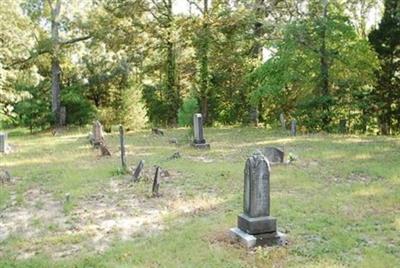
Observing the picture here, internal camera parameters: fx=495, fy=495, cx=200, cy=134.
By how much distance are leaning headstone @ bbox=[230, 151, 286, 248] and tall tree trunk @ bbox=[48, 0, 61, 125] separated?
23.3 m

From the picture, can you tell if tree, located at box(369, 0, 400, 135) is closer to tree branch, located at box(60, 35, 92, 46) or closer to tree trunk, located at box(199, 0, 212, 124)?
tree trunk, located at box(199, 0, 212, 124)

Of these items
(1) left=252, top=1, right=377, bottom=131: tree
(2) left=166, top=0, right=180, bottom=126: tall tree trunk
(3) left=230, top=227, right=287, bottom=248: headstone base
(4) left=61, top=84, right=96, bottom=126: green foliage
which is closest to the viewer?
(3) left=230, top=227, right=287, bottom=248: headstone base

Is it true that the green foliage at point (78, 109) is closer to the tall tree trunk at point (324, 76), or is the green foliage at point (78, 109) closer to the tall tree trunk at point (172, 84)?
the tall tree trunk at point (172, 84)

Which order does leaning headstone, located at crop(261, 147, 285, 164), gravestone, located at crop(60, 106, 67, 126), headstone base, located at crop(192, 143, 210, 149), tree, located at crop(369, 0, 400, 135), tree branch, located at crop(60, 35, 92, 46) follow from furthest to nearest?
gravestone, located at crop(60, 106, 67, 126)
tree branch, located at crop(60, 35, 92, 46)
tree, located at crop(369, 0, 400, 135)
headstone base, located at crop(192, 143, 210, 149)
leaning headstone, located at crop(261, 147, 285, 164)

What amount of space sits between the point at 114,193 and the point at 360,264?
6.38 metres

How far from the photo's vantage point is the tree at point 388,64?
25.5 m

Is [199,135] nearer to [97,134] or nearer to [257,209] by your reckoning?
[97,134]

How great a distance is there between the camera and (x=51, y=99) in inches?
1240

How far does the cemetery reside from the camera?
7.98 meters

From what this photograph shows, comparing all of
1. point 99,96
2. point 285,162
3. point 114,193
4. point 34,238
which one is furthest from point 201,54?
point 34,238

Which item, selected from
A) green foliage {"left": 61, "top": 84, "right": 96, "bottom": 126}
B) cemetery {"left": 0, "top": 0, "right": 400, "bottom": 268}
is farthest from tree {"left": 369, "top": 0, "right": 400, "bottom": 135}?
green foliage {"left": 61, "top": 84, "right": 96, "bottom": 126}

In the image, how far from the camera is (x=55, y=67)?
2984cm

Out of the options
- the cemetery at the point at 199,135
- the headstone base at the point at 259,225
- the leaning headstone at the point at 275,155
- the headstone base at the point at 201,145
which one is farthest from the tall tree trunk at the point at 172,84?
the headstone base at the point at 259,225

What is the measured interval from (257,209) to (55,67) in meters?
24.5
